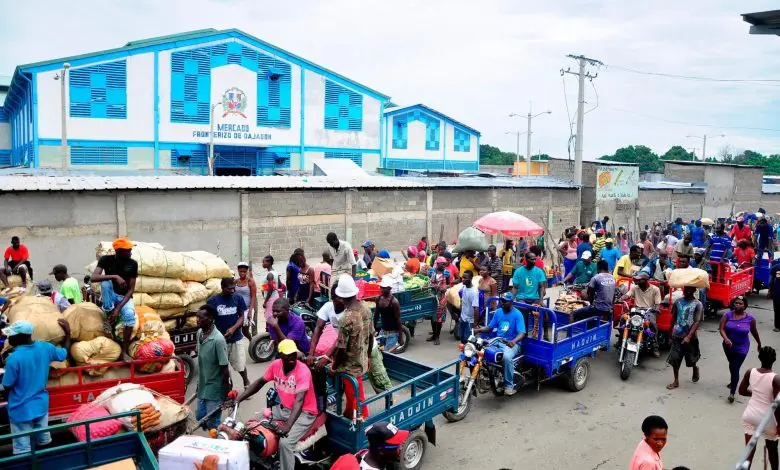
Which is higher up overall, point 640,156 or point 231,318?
point 640,156

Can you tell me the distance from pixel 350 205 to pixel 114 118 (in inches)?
766

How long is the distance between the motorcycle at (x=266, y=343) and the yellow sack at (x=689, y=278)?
259 inches

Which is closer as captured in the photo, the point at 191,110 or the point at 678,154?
the point at 191,110

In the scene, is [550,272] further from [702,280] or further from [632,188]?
[632,188]

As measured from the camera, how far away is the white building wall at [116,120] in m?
31.3

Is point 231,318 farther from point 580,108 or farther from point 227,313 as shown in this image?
point 580,108

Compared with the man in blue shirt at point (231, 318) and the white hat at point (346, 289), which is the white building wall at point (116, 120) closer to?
the man in blue shirt at point (231, 318)

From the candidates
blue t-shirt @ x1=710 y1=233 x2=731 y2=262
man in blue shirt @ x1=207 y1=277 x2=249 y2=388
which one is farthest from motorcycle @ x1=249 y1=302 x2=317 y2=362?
blue t-shirt @ x1=710 y1=233 x2=731 y2=262

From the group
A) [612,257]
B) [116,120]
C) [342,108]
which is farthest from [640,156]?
[612,257]

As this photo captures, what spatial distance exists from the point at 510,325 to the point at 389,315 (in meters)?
2.54

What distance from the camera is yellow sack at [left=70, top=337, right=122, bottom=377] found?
24.6ft

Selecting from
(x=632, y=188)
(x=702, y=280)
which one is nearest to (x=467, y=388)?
(x=702, y=280)

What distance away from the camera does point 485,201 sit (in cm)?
2423

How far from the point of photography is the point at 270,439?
5.86 metres
